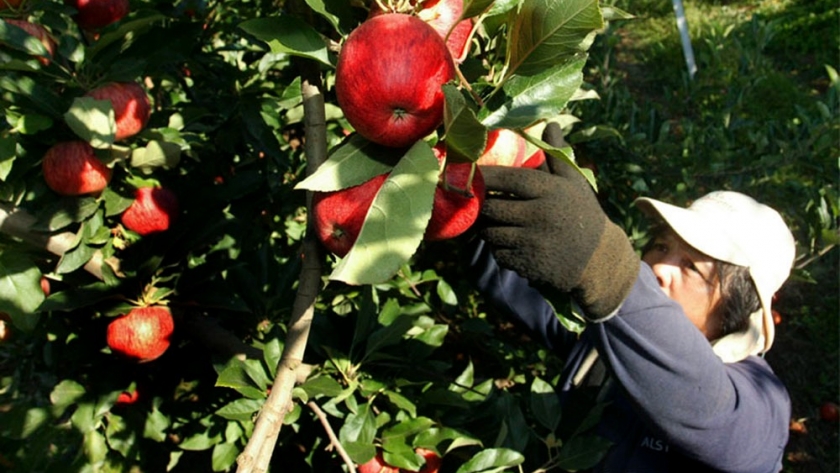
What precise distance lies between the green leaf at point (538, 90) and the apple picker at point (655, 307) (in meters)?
0.25

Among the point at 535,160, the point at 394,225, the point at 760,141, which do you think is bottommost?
the point at 760,141

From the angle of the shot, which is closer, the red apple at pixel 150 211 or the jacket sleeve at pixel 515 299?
the red apple at pixel 150 211

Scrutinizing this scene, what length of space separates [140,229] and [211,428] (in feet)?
1.76

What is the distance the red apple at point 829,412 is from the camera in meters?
3.06

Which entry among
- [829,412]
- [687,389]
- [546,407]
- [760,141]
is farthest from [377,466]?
[829,412]

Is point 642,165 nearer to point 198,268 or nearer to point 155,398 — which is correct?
point 198,268

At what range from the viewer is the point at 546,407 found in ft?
4.80

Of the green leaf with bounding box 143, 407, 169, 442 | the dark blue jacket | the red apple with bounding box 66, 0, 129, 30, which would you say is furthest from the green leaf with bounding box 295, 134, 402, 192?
the green leaf with bounding box 143, 407, 169, 442

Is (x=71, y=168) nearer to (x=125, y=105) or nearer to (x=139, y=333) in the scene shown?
(x=125, y=105)

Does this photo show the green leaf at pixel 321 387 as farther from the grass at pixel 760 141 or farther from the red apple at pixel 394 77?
the grass at pixel 760 141

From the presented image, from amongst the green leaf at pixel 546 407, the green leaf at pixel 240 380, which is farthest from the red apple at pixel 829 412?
the green leaf at pixel 240 380

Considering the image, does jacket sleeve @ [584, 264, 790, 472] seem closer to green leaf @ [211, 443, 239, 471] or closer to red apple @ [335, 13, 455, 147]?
red apple @ [335, 13, 455, 147]

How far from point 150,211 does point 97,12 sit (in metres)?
0.46

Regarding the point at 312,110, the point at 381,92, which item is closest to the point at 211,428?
the point at 312,110
